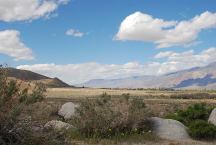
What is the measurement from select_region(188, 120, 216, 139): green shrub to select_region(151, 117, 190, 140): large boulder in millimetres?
331

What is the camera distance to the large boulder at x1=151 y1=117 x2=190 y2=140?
19703 mm

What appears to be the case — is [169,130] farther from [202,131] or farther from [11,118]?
[11,118]

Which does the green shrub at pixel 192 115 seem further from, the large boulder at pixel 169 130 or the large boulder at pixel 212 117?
the large boulder at pixel 169 130

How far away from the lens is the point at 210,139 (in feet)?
67.6

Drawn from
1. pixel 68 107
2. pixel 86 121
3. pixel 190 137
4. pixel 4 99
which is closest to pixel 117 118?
pixel 86 121

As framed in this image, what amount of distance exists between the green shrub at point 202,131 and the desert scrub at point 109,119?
202 centimetres

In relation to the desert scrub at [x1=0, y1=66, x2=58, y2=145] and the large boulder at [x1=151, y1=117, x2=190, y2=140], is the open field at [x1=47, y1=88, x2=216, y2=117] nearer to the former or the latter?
the large boulder at [x1=151, y1=117, x2=190, y2=140]

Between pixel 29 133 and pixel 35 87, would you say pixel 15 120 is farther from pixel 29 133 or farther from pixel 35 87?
pixel 35 87

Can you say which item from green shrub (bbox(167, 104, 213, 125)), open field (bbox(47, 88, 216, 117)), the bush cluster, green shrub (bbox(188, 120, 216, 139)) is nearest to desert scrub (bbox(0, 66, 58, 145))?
the bush cluster

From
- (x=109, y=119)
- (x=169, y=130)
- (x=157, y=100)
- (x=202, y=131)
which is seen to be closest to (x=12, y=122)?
(x=109, y=119)

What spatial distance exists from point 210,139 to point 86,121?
602cm

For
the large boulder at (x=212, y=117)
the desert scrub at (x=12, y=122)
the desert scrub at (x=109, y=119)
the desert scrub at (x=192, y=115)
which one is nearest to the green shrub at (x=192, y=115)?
the desert scrub at (x=192, y=115)

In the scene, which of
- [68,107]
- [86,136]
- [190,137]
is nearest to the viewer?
[86,136]

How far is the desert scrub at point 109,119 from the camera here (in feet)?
60.3
